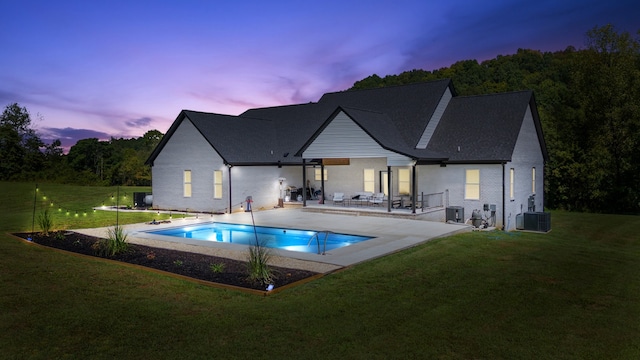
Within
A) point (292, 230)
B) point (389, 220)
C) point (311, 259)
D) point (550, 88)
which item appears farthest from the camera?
point (550, 88)

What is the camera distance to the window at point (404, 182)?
2635cm

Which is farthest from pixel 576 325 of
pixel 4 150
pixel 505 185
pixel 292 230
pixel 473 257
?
pixel 4 150

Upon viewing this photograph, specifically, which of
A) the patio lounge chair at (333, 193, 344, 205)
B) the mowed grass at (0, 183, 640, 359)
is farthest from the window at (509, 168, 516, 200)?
the mowed grass at (0, 183, 640, 359)

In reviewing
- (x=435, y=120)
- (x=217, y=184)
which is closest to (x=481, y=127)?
(x=435, y=120)

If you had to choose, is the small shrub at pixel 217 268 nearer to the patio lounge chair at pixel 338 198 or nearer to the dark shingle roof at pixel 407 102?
the patio lounge chair at pixel 338 198

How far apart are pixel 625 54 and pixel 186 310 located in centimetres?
3583

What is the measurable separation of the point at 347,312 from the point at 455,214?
15.4m

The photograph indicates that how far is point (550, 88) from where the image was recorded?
151 feet

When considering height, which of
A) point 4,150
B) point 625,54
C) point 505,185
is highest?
point 625,54

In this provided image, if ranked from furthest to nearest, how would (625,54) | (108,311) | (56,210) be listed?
(625,54)
(56,210)
(108,311)

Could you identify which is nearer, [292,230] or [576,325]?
[576,325]

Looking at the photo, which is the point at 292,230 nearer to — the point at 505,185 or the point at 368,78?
the point at 505,185

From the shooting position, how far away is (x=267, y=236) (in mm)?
19078

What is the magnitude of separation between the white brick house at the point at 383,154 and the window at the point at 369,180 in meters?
0.06
